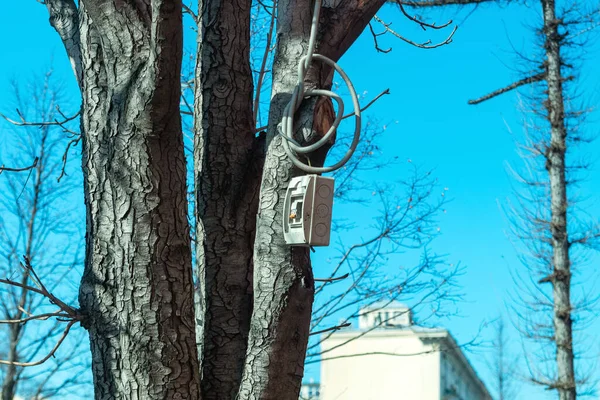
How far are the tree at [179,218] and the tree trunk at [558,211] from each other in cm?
664

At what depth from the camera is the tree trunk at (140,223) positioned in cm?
204

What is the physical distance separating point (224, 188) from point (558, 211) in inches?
275

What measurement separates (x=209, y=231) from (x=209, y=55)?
616 mm

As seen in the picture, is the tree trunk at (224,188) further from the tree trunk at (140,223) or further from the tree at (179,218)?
the tree trunk at (140,223)

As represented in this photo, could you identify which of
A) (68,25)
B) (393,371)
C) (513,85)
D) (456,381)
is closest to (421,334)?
(393,371)

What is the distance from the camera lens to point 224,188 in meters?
2.37

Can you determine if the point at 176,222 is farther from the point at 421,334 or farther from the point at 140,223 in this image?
the point at 421,334

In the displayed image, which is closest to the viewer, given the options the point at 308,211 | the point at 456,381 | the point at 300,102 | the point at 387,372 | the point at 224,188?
the point at 308,211

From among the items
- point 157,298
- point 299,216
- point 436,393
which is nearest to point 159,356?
point 157,298

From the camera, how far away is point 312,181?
189 centimetres

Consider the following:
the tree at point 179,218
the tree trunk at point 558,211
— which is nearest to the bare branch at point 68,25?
the tree at point 179,218

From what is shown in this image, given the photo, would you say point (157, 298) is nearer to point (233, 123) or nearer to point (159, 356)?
point (159, 356)

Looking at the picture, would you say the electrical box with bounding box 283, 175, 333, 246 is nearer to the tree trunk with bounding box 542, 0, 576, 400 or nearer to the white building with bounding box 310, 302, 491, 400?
the tree trunk with bounding box 542, 0, 576, 400

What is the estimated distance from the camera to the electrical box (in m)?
1.88
